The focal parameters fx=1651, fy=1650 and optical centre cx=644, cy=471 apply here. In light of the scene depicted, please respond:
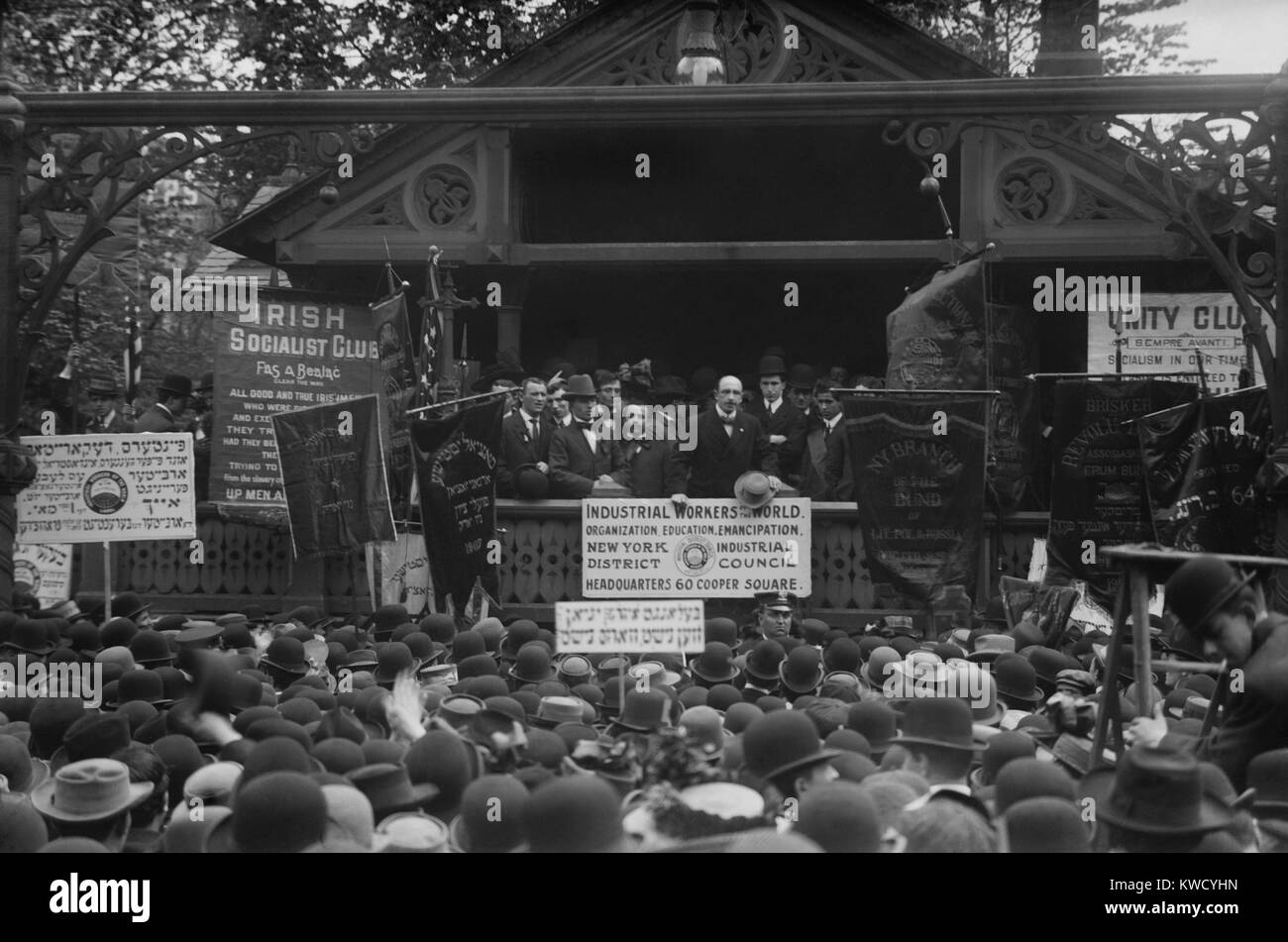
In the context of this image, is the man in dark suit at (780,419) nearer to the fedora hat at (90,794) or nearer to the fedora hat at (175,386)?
the fedora hat at (175,386)

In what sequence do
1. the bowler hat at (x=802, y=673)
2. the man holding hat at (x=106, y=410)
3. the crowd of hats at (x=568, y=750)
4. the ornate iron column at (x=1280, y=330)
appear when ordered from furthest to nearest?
the man holding hat at (x=106, y=410), the ornate iron column at (x=1280, y=330), the bowler hat at (x=802, y=673), the crowd of hats at (x=568, y=750)

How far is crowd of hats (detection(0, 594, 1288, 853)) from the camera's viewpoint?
5.68 meters

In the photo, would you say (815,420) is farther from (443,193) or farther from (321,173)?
(321,173)

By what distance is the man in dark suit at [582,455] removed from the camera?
14062 millimetres

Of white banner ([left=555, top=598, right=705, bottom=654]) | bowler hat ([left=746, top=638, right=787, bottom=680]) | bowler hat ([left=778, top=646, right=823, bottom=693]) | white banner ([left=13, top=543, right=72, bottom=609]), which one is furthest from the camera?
white banner ([left=13, top=543, right=72, bottom=609])

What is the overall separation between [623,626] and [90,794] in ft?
8.07

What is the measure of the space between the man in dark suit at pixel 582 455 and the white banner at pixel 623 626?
6.20m

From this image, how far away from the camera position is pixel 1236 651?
6180 millimetres

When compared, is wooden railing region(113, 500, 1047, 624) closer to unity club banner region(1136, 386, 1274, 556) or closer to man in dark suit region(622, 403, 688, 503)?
man in dark suit region(622, 403, 688, 503)

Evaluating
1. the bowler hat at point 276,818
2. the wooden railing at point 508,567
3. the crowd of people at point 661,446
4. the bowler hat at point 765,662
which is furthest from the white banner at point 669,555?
the bowler hat at point 276,818

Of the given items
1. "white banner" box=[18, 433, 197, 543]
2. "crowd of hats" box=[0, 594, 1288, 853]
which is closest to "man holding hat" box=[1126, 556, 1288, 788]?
"crowd of hats" box=[0, 594, 1288, 853]

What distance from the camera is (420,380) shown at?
552 inches

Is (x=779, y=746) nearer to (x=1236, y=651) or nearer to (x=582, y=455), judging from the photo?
(x=1236, y=651)

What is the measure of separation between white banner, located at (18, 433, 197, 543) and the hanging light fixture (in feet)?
17.1
